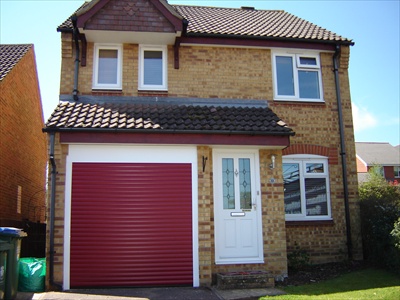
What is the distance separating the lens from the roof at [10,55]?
1273 centimetres

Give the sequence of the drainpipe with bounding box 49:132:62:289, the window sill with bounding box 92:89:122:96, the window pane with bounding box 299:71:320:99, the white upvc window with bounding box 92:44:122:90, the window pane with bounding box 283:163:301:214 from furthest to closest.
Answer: the window pane with bounding box 299:71:320:99 → the window pane with bounding box 283:163:301:214 → the white upvc window with bounding box 92:44:122:90 → the window sill with bounding box 92:89:122:96 → the drainpipe with bounding box 49:132:62:289

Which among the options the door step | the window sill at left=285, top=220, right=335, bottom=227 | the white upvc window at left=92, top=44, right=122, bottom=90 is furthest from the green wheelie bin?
the window sill at left=285, top=220, right=335, bottom=227

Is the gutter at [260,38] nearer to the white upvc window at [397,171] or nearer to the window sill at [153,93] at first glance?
the window sill at [153,93]

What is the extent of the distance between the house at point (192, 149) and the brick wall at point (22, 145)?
12.1 feet

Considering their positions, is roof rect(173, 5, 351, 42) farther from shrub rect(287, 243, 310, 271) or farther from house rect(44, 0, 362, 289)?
shrub rect(287, 243, 310, 271)

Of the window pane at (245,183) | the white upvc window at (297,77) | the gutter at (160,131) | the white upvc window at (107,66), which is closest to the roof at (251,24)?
the white upvc window at (297,77)

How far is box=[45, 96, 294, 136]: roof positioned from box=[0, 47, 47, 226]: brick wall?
161 inches

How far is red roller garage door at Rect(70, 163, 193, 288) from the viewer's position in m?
8.33

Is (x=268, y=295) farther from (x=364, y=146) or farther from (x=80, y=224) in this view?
(x=364, y=146)

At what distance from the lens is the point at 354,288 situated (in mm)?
7934

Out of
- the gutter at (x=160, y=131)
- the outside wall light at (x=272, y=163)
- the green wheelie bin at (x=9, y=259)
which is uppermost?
the gutter at (x=160, y=131)

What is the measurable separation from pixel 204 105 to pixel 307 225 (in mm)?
4260

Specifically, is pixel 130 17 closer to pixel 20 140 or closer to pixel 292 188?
pixel 292 188

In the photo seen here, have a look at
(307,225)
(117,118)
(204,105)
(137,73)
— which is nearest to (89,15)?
(137,73)
